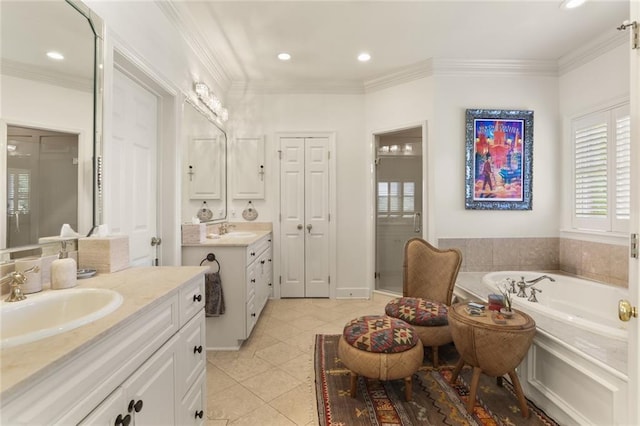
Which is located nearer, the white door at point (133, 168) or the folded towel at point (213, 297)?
the white door at point (133, 168)

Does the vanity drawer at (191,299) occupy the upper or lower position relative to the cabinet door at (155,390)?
upper

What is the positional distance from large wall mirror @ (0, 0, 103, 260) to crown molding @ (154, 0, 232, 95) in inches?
34.8

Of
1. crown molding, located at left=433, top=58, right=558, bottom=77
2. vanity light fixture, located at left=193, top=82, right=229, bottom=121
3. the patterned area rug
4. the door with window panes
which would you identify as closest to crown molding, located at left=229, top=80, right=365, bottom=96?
vanity light fixture, located at left=193, top=82, right=229, bottom=121

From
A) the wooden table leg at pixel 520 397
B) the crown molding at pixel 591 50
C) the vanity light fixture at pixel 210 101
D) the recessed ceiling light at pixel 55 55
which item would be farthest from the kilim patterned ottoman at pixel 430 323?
the crown molding at pixel 591 50

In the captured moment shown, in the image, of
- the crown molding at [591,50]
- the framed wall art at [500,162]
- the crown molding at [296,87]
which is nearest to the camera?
the crown molding at [591,50]

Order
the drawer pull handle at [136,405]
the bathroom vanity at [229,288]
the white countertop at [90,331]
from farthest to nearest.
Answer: the bathroom vanity at [229,288] < the drawer pull handle at [136,405] < the white countertop at [90,331]

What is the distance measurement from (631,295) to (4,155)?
231 cm

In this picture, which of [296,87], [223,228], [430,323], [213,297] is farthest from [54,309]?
[296,87]

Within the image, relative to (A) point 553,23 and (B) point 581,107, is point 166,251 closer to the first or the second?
(A) point 553,23

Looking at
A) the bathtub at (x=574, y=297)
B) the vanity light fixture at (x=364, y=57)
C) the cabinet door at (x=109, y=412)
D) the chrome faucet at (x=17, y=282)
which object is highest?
the vanity light fixture at (x=364, y=57)

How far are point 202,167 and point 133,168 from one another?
104cm

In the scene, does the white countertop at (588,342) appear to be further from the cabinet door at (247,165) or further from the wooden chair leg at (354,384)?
the cabinet door at (247,165)

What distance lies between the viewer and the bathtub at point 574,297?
2.48 meters

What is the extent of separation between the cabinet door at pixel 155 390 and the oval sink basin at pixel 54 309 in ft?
0.83
